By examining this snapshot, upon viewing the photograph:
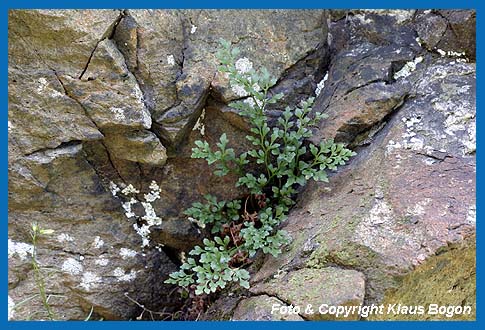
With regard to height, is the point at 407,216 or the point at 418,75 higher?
the point at 418,75

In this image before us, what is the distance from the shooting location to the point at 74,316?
322 centimetres

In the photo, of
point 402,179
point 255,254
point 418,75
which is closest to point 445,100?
point 418,75

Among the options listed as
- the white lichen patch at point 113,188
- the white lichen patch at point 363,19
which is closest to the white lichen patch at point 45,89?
the white lichen patch at point 113,188

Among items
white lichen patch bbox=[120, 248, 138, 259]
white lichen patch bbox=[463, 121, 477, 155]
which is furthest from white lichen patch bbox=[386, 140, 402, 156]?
white lichen patch bbox=[120, 248, 138, 259]

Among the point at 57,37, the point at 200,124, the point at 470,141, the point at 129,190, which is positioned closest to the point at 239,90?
the point at 200,124

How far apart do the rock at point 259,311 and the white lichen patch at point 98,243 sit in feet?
3.17

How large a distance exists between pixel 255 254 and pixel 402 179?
2.82 feet

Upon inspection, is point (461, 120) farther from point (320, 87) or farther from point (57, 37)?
point (57, 37)

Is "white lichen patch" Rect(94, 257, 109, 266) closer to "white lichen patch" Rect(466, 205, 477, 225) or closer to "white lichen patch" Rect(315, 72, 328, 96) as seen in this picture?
"white lichen patch" Rect(315, 72, 328, 96)

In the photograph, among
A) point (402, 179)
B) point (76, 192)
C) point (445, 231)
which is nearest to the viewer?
point (445, 231)

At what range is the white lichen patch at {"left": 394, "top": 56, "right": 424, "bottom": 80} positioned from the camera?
3.11m

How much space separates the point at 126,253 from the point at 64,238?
361 mm

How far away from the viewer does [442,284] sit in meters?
2.55

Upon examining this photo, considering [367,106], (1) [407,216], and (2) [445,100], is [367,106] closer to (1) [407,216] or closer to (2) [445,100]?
(2) [445,100]
